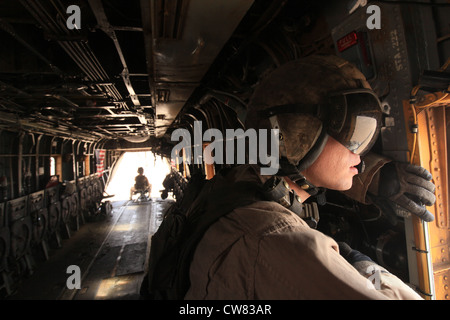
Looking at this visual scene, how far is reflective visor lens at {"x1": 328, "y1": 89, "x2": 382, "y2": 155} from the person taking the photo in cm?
138

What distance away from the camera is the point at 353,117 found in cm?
140

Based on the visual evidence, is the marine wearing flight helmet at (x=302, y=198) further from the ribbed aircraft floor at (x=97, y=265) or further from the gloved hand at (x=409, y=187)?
the ribbed aircraft floor at (x=97, y=265)

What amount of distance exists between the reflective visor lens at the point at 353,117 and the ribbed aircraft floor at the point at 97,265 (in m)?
6.16

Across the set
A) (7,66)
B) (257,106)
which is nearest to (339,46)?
(257,106)

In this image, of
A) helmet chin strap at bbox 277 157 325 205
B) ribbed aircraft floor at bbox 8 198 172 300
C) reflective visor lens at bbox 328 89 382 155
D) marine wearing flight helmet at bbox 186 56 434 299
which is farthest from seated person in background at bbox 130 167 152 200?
reflective visor lens at bbox 328 89 382 155

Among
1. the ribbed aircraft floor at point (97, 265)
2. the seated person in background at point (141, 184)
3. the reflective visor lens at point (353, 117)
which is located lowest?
the ribbed aircraft floor at point (97, 265)

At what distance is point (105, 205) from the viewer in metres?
13.7

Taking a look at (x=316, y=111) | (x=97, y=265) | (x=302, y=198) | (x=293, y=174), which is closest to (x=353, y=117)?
(x=316, y=111)

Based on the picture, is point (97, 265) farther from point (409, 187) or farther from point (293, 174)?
point (409, 187)

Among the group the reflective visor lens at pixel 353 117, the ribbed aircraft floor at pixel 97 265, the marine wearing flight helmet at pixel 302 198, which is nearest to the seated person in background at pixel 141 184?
the ribbed aircraft floor at pixel 97 265

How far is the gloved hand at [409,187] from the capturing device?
174 centimetres

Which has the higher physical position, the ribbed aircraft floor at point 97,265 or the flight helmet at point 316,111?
the flight helmet at point 316,111

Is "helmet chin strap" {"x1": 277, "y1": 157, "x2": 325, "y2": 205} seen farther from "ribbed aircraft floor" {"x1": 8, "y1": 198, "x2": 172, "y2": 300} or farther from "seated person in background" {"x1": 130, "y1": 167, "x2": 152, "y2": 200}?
"seated person in background" {"x1": 130, "y1": 167, "x2": 152, "y2": 200}
